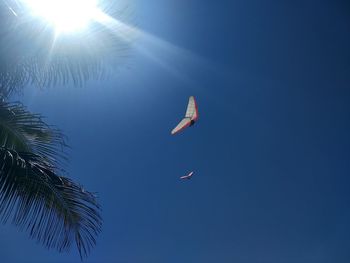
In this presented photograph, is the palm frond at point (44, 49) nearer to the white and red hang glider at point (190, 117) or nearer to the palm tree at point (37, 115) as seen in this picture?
the palm tree at point (37, 115)

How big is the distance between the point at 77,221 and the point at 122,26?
303 centimetres

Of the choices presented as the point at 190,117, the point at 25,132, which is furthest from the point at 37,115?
the point at 190,117

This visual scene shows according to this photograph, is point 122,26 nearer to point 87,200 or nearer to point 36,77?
point 36,77

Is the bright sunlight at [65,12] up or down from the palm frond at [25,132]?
up

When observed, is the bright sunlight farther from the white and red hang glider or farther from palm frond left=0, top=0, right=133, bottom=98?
the white and red hang glider

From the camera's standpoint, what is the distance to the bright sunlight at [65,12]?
17.7 ft

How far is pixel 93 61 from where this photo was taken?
19.4 ft

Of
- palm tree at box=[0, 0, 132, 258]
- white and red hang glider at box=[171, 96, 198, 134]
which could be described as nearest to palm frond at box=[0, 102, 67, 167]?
palm tree at box=[0, 0, 132, 258]

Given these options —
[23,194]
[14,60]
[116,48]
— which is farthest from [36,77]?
[23,194]

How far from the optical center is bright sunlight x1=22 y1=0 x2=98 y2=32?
5.40m

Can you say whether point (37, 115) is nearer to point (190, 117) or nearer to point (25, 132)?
point (25, 132)

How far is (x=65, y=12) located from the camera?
18.1 ft

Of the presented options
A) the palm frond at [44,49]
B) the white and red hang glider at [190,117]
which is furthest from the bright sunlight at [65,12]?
the white and red hang glider at [190,117]

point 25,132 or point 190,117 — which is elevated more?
point 190,117
